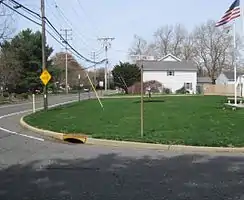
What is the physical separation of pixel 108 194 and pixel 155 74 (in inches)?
3007

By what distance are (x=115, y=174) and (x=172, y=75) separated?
248 feet

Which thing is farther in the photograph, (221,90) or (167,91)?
(167,91)

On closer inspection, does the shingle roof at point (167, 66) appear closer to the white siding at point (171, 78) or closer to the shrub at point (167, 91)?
the white siding at point (171, 78)

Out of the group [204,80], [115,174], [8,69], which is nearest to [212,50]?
[204,80]

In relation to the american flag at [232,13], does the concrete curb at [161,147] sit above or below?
below

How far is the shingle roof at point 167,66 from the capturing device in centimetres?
8244

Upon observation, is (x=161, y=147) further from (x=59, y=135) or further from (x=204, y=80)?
(x=204, y=80)

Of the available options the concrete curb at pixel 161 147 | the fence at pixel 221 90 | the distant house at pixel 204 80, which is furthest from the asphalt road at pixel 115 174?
the distant house at pixel 204 80

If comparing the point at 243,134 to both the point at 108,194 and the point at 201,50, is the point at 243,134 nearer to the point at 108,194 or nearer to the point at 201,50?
the point at 108,194

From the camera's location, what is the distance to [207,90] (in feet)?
239

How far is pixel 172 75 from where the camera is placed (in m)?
83.1

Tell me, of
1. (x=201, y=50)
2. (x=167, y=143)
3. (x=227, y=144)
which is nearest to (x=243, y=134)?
(x=227, y=144)

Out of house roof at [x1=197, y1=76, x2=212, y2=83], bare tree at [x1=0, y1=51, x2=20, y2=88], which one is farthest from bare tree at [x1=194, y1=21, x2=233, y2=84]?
bare tree at [x1=0, y1=51, x2=20, y2=88]

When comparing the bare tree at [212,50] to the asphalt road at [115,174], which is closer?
the asphalt road at [115,174]
